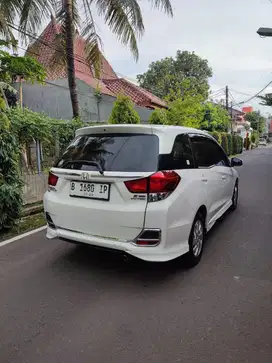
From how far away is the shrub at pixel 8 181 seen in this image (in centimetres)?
510

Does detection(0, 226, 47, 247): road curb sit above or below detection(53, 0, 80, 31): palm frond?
below

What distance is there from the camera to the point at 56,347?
2482mm

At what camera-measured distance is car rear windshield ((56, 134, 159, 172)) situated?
3389mm

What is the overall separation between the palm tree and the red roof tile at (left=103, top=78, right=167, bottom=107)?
9307 millimetres

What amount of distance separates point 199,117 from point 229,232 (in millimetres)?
18020

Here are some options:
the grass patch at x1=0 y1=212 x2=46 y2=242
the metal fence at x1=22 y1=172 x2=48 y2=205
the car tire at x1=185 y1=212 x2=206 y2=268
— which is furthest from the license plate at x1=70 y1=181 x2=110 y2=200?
the metal fence at x1=22 y1=172 x2=48 y2=205

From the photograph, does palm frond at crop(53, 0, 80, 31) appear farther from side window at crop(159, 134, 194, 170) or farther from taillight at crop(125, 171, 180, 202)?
taillight at crop(125, 171, 180, 202)

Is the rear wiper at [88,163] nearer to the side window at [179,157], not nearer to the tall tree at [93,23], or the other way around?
the side window at [179,157]

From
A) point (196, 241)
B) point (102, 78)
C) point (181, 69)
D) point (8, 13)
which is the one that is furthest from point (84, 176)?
point (181, 69)

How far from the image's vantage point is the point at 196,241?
13.1 ft

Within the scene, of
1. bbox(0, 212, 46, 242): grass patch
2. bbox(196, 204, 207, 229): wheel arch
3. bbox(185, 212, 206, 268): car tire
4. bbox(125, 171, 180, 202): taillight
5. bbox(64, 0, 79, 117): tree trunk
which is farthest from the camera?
bbox(64, 0, 79, 117): tree trunk

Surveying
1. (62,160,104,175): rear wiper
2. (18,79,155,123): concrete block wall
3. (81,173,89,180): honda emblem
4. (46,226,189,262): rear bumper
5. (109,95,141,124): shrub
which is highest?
(18,79,155,123): concrete block wall

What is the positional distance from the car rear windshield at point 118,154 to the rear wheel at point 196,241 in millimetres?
1047

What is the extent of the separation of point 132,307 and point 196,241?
1333 mm
